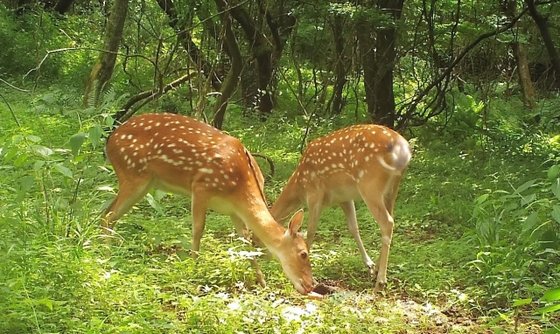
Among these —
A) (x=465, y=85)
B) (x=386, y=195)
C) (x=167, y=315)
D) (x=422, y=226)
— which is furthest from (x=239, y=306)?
(x=465, y=85)

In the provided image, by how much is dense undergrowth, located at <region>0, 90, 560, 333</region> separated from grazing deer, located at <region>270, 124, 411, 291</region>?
0.30 meters

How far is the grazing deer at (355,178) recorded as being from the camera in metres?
5.79

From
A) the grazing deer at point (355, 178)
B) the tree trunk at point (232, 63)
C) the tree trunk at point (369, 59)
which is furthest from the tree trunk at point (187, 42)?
the grazing deer at point (355, 178)

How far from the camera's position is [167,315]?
3.94 meters

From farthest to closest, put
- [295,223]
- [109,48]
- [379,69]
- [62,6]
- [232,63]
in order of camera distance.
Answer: [62,6]
[379,69]
[109,48]
[232,63]
[295,223]

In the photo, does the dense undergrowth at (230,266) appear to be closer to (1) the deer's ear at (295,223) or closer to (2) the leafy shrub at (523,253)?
(2) the leafy shrub at (523,253)

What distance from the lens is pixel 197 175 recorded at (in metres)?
5.56

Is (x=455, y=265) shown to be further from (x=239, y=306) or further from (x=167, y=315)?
(x=167, y=315)

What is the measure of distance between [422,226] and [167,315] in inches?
138

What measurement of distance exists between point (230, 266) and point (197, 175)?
0.84 meters

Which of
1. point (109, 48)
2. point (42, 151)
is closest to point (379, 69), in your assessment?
point (109, 48)

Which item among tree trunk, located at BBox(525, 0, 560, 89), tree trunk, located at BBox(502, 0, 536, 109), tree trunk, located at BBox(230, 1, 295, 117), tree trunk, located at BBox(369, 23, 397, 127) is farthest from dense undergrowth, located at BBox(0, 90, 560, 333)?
tree trunk, located at BBox(502, 0, 536, 109)

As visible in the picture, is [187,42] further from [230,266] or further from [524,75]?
[230,266]

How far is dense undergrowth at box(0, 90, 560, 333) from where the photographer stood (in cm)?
395
